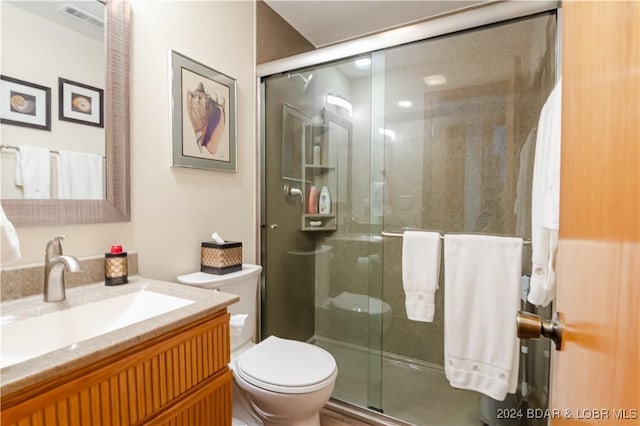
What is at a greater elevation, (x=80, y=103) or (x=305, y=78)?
(x=305, y=78)

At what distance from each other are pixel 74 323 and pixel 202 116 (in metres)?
1.07

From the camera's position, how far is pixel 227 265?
154cm

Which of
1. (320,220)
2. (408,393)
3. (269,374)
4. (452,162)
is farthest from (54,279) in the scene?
(452,162)

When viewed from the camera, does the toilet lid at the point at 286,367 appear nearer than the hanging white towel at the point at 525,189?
Yes

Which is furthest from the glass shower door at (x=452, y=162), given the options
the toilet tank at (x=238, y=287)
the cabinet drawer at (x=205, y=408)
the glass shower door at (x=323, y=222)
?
the cabinet drawer at (x=205, y=408)

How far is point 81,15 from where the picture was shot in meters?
1.10

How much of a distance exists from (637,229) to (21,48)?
4.87 feet

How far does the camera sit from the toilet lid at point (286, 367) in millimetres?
1231

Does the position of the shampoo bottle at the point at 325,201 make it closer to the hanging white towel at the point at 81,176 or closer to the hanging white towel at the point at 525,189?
the hanging white towel at the point at 525,189

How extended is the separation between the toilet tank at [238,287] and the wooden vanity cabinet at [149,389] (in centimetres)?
37

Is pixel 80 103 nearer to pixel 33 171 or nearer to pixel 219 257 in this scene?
pixel 33 171

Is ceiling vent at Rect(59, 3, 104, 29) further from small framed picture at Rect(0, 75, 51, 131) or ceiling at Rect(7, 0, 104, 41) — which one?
small framed picture at Rect(0, 75, 51, 131)

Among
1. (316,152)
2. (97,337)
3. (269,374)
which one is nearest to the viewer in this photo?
(97,337)

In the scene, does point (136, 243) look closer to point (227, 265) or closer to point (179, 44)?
point (227, 265)
